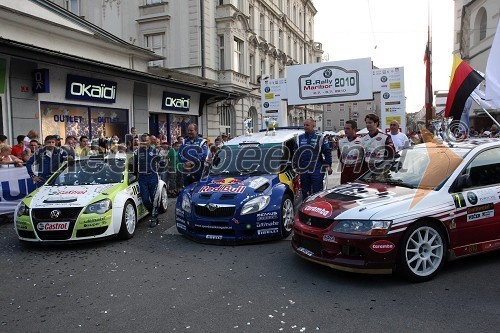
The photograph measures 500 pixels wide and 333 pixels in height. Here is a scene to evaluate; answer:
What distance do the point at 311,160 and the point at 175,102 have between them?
12688 millimetres

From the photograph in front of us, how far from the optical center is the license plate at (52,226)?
19.9 feet

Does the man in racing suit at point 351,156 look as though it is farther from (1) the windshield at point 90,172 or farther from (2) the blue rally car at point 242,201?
(1) the windshield at point 90,172

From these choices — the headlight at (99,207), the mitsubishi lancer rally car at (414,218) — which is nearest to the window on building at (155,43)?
the headlight at (99,207)

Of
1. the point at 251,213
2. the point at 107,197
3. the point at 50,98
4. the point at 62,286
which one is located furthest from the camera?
the point at 50,98

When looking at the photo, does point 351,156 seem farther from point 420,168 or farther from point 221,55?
point 221,55

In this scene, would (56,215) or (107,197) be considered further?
(107,197)

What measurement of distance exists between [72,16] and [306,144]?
41.3 ft

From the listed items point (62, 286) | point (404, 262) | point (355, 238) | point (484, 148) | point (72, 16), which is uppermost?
point (72, 16)

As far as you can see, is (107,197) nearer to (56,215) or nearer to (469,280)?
(56,215)

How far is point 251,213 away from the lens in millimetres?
6027

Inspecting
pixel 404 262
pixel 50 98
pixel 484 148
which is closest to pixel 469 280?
pixel 404 262

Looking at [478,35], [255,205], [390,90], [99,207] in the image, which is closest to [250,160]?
[255,205]

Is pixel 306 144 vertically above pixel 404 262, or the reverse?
pixel 306 144

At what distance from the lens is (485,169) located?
5039 millimetres
